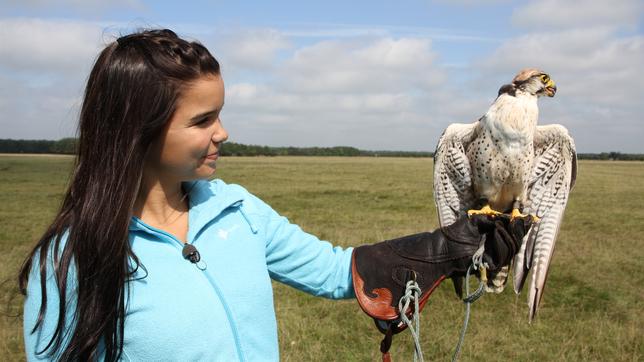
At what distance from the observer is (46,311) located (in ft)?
4.27

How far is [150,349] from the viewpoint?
4.51ft

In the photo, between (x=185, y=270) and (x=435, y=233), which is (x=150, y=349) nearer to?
(x=185, y=270)

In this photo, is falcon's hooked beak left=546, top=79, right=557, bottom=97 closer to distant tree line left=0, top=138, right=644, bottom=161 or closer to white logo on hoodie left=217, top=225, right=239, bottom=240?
white logo on hoodie left=217, top=225, right=239, bottom=240

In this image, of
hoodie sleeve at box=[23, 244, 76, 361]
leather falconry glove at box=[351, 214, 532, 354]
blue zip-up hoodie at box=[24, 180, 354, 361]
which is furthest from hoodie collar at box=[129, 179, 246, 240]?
leather falconry glove at box=[351, 214, 532, 354]

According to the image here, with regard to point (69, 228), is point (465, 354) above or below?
below

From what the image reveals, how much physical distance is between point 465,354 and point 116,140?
A: 4836 millimetres

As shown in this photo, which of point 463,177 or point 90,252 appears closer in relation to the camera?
point 90,252

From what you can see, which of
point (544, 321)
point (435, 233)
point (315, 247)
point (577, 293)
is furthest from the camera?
point (577, 293)

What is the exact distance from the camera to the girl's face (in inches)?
56.7

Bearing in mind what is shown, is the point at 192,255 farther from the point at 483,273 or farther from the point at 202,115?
the point at 483,273

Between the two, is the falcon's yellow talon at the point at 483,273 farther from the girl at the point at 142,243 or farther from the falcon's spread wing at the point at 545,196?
the falcon's spread wing at the point at 545,196

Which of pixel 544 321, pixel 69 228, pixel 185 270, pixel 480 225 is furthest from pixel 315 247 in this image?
pixel 544 321

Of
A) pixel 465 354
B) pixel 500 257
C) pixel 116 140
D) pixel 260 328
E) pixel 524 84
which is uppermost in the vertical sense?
pixel 524 84

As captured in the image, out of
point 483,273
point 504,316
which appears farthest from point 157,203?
point 504,316
